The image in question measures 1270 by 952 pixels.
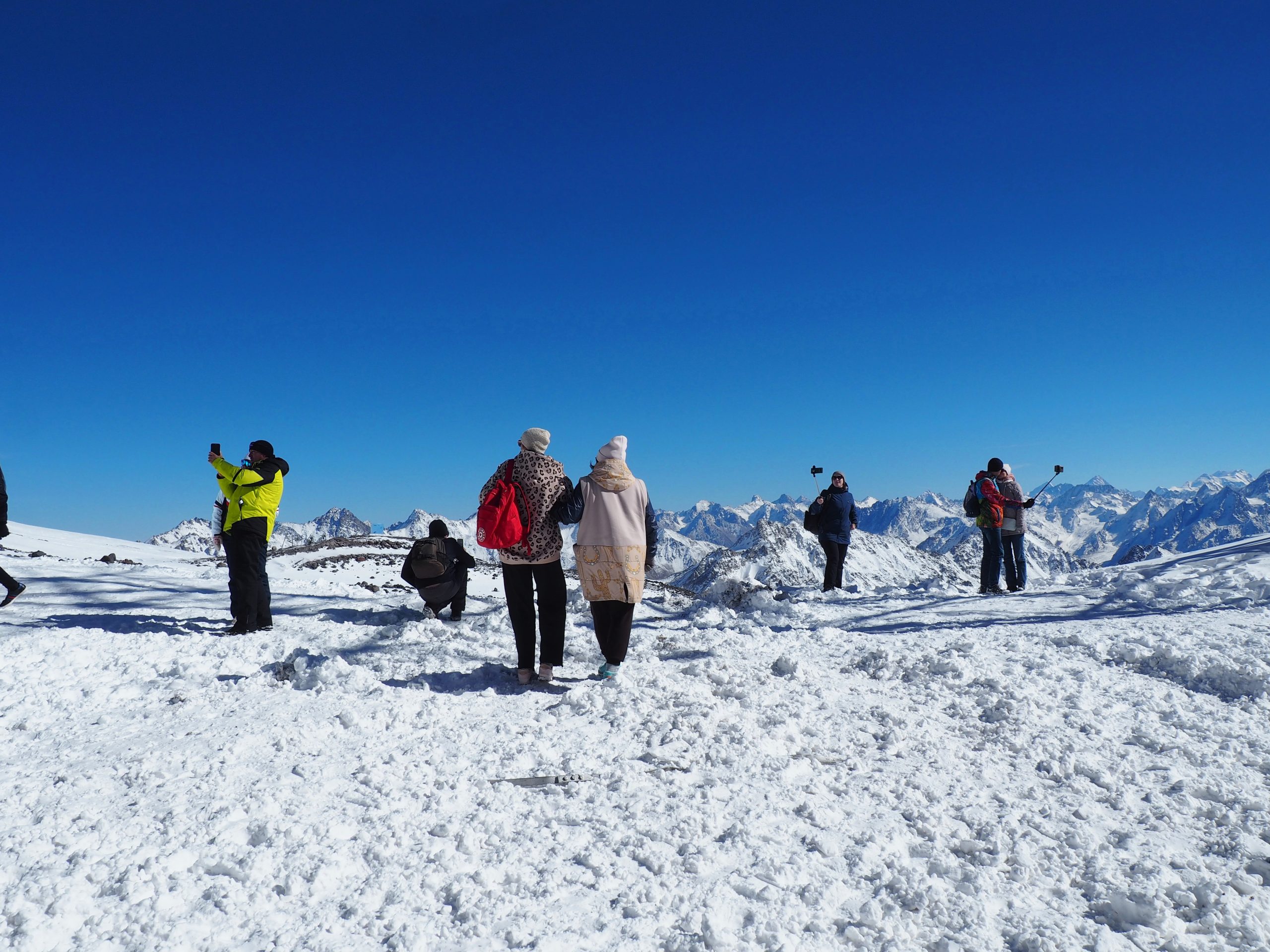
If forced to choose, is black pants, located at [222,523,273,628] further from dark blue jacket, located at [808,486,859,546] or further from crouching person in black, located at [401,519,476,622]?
dark blue jacket, located at [808,486,859,546]

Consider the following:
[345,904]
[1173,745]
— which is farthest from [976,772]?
[345,904]

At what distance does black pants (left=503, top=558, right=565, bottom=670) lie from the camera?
6059 millimetres

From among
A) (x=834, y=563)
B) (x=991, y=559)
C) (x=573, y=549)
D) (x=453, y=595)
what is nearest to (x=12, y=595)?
(x=453, y=595)

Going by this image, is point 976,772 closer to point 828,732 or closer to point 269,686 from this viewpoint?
point 828,732

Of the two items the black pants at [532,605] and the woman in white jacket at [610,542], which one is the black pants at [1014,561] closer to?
the woman in white jacket at [610,542]

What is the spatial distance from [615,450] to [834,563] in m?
8.04

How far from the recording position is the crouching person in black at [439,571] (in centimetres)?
868

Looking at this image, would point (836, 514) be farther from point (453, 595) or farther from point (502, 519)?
point (502, 519)

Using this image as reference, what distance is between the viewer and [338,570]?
590 inches

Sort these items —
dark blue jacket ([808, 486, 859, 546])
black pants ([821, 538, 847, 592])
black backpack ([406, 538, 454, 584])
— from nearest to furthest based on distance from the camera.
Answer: black backpack ([406, 538, 454, 584]) < black pants ([821, 538, 847, 592]) < dark blue jacket ([808, 486, 859, 546])

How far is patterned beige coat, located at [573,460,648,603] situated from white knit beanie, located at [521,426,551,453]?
0.45 meters

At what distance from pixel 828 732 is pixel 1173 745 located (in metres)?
2.14

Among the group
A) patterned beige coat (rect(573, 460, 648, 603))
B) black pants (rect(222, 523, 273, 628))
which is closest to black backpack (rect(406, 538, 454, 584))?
black pants (rect(222, 523, 273, 628))

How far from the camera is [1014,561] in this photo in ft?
39.3
